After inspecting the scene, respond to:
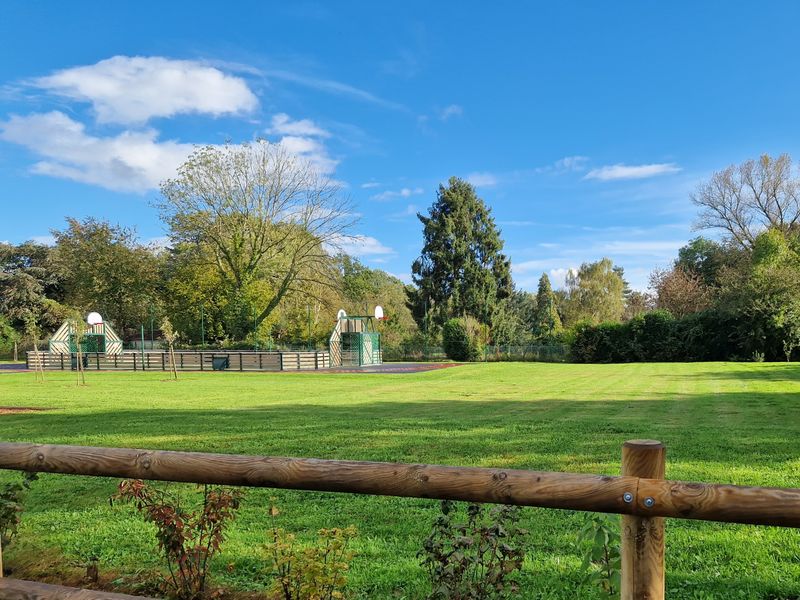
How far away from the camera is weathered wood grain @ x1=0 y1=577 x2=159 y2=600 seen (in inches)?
85.8

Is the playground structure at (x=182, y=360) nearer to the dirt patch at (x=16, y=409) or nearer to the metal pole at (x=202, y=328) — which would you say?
the metal pole at (x=202, y=328)

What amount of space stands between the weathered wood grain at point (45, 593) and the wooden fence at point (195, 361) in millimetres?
30306

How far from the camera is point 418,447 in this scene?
26.0 feet

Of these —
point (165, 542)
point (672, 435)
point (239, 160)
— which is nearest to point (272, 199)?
point (239, 160)

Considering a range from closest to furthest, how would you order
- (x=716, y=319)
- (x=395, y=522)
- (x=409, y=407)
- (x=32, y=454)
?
(x=32, y=454)
(x=395, y=522)
(x=409, y=407)
(x=716, y=319)

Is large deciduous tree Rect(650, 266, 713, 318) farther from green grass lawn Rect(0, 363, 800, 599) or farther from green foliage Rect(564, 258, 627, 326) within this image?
green grass lawn Rect(0, 363, 800, 599)

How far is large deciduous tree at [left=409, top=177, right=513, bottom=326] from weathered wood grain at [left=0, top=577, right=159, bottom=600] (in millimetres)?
50916

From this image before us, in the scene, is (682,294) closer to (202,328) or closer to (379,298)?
(379,298)

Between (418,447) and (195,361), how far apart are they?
1140 inches

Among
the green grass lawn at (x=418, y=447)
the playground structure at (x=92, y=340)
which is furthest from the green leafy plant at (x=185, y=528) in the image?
the playground structure at (x=92, y=340)

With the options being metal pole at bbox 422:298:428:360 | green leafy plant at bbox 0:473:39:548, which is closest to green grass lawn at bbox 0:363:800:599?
green leafy plant at bbox 0:473:39:548

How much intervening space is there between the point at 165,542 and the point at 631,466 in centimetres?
236

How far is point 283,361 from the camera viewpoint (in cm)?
3256

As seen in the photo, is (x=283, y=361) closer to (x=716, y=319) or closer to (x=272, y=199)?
(x=272, y=199)
